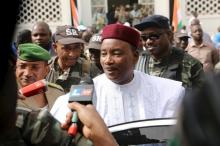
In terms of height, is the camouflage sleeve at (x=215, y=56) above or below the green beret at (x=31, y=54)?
below

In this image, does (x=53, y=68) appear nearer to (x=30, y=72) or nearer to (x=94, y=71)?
(x=94, y=71)

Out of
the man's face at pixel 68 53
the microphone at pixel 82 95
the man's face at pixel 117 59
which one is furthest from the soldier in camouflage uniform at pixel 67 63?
the microphone at pixel 82 95

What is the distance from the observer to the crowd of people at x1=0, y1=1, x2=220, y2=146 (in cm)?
90

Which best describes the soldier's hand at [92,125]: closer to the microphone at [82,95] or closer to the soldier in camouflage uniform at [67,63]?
the microphone at [82,95]

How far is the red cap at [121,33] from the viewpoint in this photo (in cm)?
352

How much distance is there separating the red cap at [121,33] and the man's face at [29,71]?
0.78 meters

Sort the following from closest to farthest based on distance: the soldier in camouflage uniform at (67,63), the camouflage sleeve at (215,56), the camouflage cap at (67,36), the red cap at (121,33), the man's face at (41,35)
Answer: the red cap at (121,33)
the soldier in camouflage uniform at (67,63)
the camouflage cap at (67,36)
the man's face at (41,35)
the camouflage sleeve at (215,56)

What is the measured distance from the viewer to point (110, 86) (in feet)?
11.3

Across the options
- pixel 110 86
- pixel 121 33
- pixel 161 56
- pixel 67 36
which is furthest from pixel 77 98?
pixel 67 36

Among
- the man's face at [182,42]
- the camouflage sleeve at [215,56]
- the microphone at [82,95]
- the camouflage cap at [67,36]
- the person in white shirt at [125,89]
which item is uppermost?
the microphone at [82,95]

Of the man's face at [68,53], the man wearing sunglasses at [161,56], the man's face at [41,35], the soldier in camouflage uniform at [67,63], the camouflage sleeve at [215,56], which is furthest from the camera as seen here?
the camouflage sleeve at [215,56]

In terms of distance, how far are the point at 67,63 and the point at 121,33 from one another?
73.0 inches

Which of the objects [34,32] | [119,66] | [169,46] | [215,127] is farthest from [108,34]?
[34,32]

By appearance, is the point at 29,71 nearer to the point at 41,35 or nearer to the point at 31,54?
the point at 31,54
